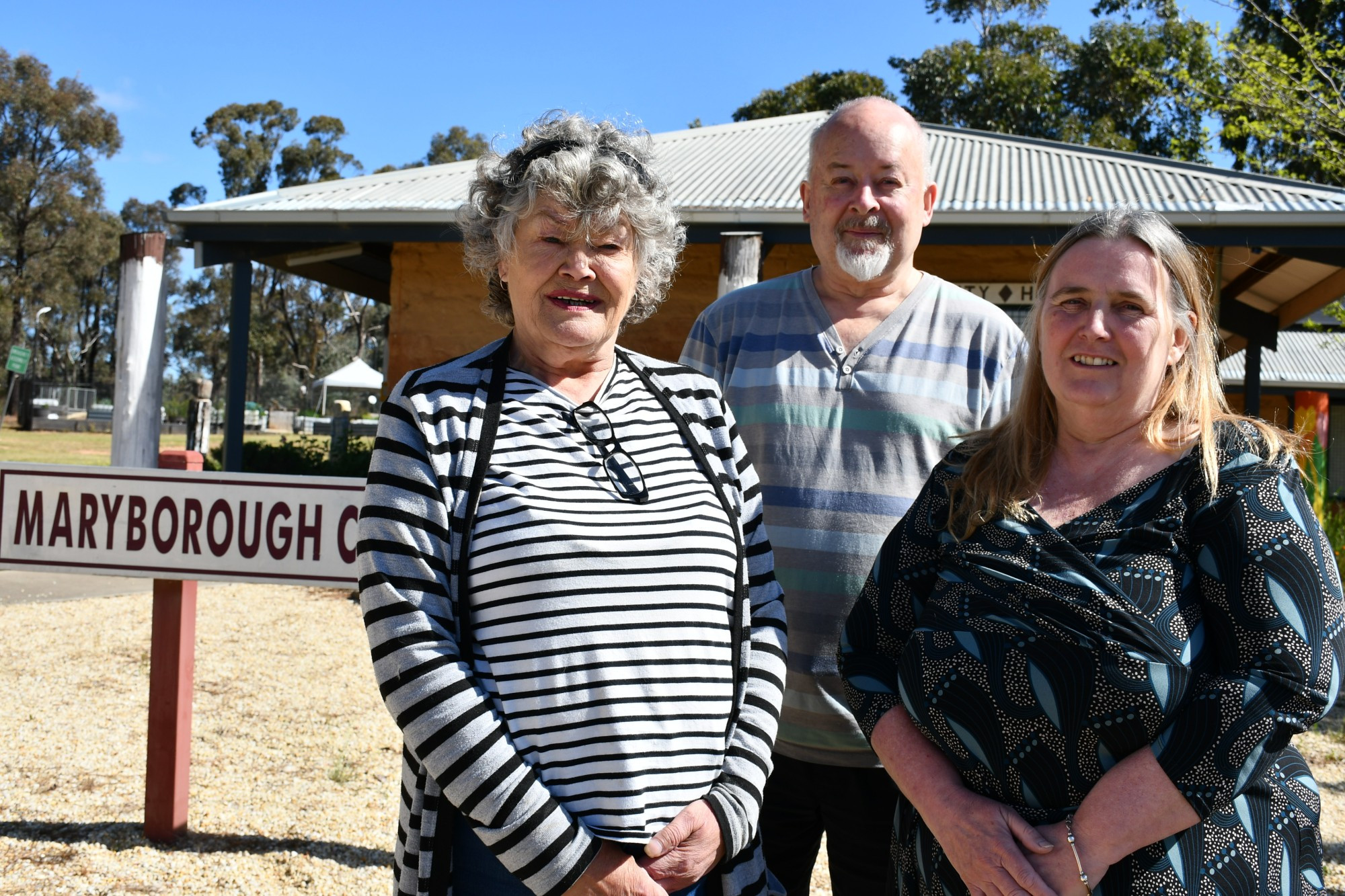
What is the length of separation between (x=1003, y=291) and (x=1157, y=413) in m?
7.16

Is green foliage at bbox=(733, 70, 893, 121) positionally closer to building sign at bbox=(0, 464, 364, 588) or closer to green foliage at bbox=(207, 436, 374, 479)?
green foliage at bbox=(207, 436, 374, 479)

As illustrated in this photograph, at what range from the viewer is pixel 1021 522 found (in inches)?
66.1

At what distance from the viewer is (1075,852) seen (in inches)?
59.2

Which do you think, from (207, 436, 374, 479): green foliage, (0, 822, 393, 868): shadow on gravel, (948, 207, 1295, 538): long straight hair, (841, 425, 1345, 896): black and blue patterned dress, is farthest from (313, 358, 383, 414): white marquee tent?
(841, 425, 1345, 896): black and blue patterned dress

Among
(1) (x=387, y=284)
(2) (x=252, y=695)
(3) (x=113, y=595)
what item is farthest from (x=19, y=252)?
(2) (x=252, y=695)

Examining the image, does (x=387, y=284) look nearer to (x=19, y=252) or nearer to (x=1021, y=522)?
(x=1021, y=522)

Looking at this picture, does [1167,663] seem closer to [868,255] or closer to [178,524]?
[868,255]

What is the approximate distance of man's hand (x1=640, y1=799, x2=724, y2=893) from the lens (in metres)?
1.60

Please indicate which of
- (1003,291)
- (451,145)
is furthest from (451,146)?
(1003,291)

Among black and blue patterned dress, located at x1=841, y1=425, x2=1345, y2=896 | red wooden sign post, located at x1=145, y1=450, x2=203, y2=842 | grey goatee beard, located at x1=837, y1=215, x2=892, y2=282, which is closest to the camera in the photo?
black and blue patterned dress, located at x1=841, y1=425, x2=1345, y2=896

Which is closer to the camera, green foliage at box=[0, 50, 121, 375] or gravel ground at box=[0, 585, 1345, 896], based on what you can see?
gravel ground at box=[0, 585, 1345, 896]

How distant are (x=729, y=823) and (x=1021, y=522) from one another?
718 mm

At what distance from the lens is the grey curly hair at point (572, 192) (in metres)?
1.76

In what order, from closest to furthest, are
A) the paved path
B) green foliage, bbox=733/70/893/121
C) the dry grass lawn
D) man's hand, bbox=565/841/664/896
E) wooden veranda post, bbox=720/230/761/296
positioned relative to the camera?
man's hand, bbox=565/841/664/896
wooden veranda post, bbox=720/230/761/296
the paved path
the dry grass lawn
green foliage, bbox=733/70/893/121
